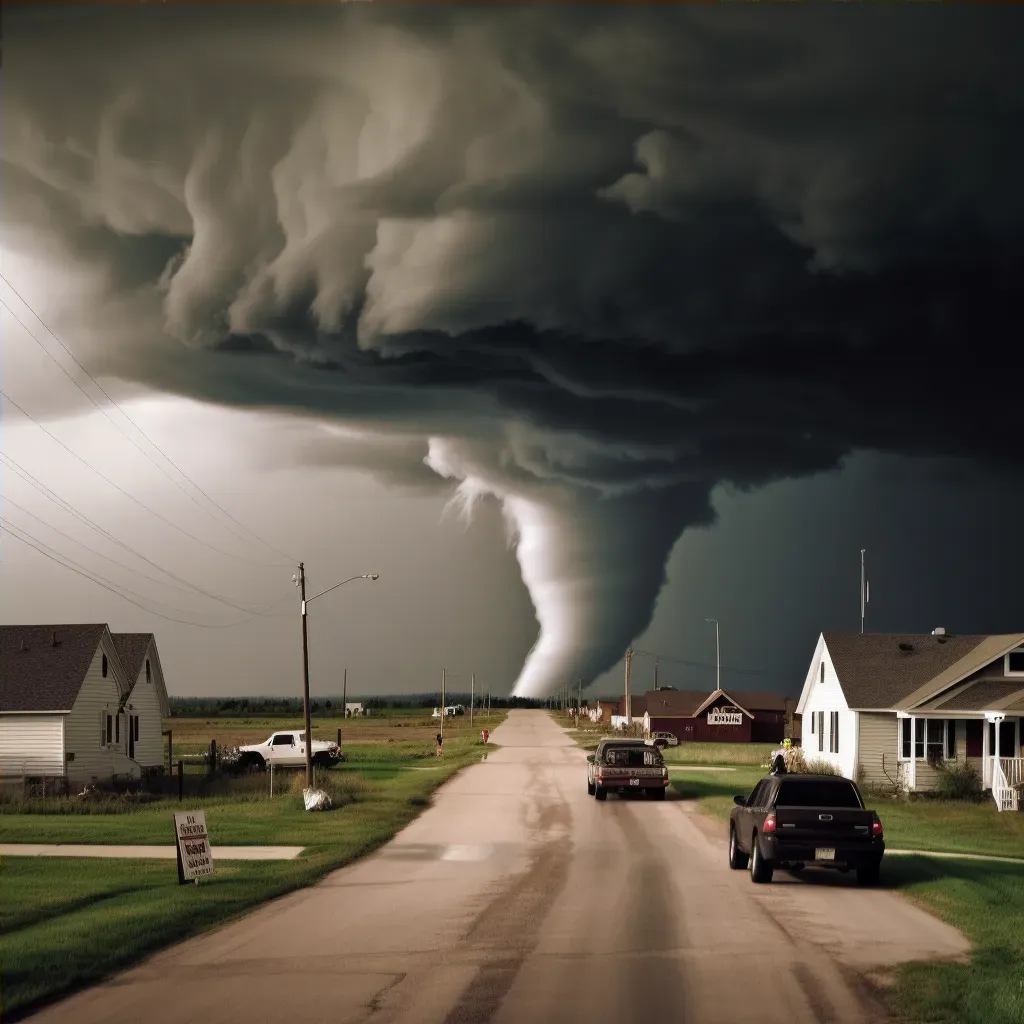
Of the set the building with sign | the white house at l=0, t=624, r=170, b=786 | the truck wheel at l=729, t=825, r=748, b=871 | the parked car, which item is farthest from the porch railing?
the building with sign

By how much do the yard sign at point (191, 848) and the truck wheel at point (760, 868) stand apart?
29.1 feet

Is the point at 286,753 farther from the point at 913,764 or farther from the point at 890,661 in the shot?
the point at 913,764

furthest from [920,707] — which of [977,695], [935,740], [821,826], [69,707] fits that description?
[69,707]

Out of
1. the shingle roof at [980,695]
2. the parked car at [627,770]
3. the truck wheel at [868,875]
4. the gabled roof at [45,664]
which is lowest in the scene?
the parked car at [627,770]

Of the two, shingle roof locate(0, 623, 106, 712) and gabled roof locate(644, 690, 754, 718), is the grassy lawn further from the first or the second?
gabled roof locate(644, 690, 754, 718)

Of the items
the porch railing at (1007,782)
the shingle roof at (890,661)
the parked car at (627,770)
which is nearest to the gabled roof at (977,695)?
the shingle roof at (890,661)

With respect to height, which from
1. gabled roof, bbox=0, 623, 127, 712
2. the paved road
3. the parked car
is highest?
gabled roof, bbox=0, 623, 127, 712

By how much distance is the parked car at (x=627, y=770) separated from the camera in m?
41.6

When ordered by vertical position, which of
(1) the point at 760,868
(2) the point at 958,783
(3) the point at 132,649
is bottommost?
(2) the point at 958,783

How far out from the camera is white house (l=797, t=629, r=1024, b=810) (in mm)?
45594

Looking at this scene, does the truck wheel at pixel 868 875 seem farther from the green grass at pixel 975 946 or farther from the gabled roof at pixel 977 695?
the gabled roof at pixel 977 695

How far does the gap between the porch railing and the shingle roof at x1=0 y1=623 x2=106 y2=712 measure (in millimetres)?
30856

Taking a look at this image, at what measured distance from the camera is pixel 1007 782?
43031 millimetres

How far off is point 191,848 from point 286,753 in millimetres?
41665
